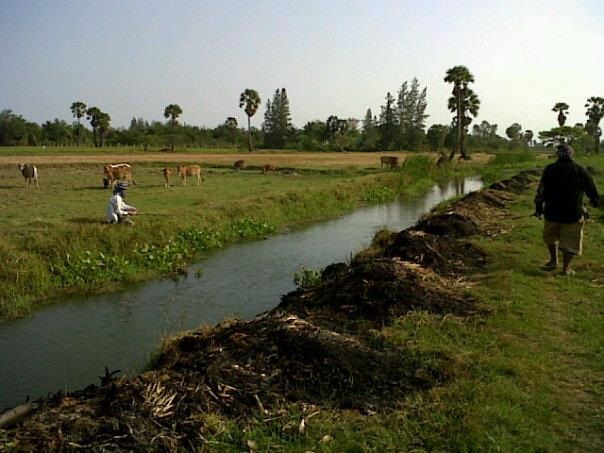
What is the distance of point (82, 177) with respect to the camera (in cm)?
3016

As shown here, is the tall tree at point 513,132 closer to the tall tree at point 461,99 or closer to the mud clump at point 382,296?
the tall tree at point 461,99

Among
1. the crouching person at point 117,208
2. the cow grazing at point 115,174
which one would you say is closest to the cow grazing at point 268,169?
the cow grazing at point 115,174

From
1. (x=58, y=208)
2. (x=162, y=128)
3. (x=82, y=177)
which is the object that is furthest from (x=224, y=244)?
(x=162, y=128)

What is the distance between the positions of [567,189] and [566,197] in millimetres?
134

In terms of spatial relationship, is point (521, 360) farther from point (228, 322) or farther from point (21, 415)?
point (21, 415)

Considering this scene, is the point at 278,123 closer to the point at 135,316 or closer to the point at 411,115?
the point at 411,115

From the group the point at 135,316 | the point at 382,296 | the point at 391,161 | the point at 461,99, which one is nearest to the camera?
the point at 382,296

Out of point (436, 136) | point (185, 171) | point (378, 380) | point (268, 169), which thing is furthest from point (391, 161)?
point (436, 136)

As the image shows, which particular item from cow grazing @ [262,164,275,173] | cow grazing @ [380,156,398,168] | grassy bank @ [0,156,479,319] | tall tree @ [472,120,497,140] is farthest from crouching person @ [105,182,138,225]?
tall tree @ [472,120,497,140]

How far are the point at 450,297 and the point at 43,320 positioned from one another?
25.7 feet

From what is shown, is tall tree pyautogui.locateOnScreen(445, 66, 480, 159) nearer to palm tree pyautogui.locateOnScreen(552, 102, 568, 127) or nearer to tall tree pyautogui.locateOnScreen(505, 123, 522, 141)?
palm tree pyautogui.locateOnScreen(552, 102, 568, 127)

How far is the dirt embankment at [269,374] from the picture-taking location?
176 inches

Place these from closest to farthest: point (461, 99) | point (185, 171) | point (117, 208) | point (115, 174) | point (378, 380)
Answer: point (378, 380), point (117, 208), point (115, 174), point (185, 171), point (461, 99)

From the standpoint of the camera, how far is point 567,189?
8625 millimetres
